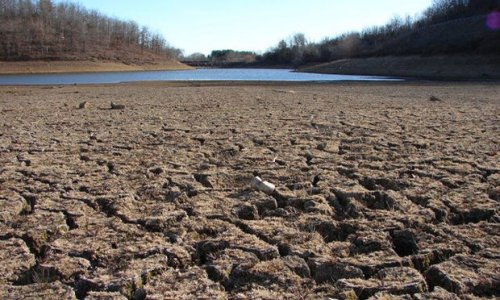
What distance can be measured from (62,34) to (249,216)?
100 m

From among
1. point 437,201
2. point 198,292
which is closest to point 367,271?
point 198,292

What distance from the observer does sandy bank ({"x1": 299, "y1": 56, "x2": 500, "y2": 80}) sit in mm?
32550

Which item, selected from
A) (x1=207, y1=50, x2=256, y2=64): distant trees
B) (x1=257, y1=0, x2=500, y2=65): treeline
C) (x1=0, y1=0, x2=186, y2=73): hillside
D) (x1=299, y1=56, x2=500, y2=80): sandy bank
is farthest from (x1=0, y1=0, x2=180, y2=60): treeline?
(x1=299, y1=56, x2=500, y2=80): sandy bank

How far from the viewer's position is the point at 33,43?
8519 centimetres

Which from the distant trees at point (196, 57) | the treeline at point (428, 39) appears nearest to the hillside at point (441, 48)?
the treeline at point (428, 39)

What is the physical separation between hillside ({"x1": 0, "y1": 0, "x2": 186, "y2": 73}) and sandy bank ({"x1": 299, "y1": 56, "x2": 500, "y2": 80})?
44946mm

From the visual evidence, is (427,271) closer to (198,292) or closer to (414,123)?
(198,292)

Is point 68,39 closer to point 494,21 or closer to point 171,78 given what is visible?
point 171,78

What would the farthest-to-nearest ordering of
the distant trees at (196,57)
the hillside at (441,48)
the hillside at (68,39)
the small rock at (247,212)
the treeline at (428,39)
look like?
the distant trees at (196,57) → the hillside at (68,39) → the treeline at (428,39) → the hillside at (441,48) → the small rock at (247,212)

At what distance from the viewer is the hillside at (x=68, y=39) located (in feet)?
262

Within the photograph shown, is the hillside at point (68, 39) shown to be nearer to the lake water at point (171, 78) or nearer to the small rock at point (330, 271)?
Answer: the lake water at point (171, 78)

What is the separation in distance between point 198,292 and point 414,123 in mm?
6301

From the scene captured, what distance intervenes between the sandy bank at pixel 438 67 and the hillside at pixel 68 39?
147 feet

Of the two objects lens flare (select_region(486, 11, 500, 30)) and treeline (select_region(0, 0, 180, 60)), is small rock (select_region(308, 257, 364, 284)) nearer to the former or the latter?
lens flare (select_region(486, 11, 500, 30))
